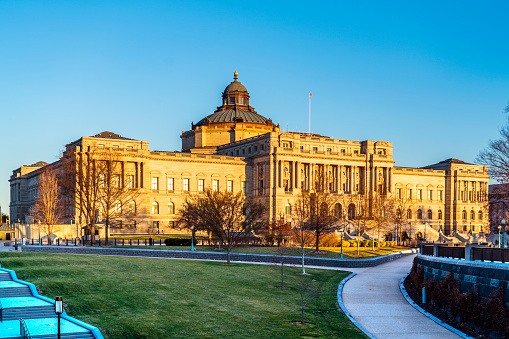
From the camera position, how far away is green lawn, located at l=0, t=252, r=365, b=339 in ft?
84.2

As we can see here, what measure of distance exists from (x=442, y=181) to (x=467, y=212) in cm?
998

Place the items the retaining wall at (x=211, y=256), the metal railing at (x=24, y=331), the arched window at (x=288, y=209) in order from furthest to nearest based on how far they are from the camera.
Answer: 1. the arched window at (x=288, y=209)
2. the retaining wall at (x=211, y=256)
3. the metal railing at (x=24, y=331)

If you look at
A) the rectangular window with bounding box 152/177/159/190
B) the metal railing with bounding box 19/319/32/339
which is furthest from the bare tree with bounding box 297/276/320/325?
the rectangular window with bounding box 152/177/159/190

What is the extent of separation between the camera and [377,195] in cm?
11162

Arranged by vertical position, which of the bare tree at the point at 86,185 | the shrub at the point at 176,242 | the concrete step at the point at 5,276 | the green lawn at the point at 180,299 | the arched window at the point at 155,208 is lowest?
the shrub at the point at 176,242

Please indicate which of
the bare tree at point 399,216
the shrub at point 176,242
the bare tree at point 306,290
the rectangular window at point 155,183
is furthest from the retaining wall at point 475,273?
the rectangular window at point 155,183

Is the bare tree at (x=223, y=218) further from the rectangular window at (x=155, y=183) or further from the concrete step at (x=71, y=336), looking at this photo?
the rectangular window at (x=155, y=183)

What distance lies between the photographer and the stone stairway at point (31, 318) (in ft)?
72.0

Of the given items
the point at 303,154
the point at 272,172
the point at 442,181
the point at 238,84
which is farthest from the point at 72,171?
the point at 442,181

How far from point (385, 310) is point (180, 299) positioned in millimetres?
10797

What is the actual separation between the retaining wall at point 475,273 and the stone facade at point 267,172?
68908 mm

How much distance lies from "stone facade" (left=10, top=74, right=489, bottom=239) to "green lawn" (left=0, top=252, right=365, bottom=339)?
55.8 metres

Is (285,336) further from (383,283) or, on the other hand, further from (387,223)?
(387,223)

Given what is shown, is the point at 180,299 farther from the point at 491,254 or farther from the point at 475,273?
the point at 491,254
